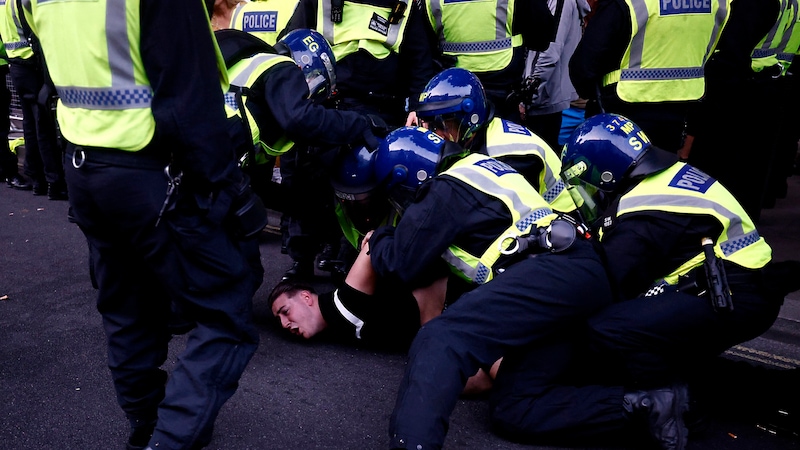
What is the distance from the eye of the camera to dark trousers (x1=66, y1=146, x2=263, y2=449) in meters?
2.19

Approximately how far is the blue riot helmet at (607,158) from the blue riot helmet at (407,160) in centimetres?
55

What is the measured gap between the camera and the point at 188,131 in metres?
2.11

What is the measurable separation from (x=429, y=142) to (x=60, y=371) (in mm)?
1823

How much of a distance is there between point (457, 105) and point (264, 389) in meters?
1.51

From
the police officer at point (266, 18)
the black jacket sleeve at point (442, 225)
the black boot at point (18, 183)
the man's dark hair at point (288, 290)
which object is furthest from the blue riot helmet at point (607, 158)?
the black boot at point (18, 183)

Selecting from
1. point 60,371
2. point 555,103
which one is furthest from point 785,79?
point 60,371

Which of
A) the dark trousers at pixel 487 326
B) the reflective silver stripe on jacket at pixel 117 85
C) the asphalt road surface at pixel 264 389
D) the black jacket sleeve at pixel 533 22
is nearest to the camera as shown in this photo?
the reflective silver stripe on jacket at pixel 117 85

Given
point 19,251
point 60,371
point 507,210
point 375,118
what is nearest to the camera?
point 507,210

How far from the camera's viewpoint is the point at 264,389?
311 cm

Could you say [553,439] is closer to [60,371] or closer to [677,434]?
[677,434]

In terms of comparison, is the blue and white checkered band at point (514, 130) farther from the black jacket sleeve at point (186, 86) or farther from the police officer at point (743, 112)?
the police officer at point (743, 112)

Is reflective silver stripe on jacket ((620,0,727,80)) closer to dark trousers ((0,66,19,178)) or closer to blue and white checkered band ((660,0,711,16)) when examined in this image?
blue and white checkered band ((660,0,711,16))

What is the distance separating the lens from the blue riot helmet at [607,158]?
3.00m

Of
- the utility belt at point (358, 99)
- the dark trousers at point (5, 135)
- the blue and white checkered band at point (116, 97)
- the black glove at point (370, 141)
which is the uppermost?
the blue and white checkered band at point (116, 97)
